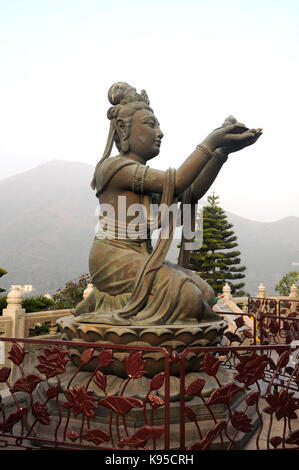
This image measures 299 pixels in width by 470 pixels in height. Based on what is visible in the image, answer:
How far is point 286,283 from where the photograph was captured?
1817 centimetres

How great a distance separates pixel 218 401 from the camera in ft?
7.18

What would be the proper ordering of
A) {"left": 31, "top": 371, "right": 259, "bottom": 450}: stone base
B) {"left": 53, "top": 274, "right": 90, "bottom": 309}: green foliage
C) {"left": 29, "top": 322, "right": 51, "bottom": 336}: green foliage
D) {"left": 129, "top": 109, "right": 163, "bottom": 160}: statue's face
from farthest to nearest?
{"left": 53, "top": 274, "right": 90, "bottom": 309}: green foliage
{"left": 29, "top": 322, "right": 51, "bottom": 336}: green foliage
{"left": 129, "top": 109, "right": 163, "bottom": 160}: statue's face
{"left": 31, "top": 371, "right": 259, "bottom": 450}: stone base

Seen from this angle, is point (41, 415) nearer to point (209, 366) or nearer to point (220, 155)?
point (209, 366)

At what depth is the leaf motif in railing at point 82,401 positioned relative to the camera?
2.29m

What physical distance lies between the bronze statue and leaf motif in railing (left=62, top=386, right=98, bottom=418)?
0.73m

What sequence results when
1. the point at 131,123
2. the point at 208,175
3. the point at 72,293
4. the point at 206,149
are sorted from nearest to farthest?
the point at 206,149 → the point at 208,175 → the point at 131,123 → the point at 72,293

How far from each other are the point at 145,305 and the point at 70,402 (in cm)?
104

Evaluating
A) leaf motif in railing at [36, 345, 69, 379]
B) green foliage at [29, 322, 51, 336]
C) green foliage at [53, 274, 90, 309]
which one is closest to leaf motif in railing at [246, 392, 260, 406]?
leaf motif in railing at [36, 345, 69, 379]

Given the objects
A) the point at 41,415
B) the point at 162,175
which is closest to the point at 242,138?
the point at 162,175

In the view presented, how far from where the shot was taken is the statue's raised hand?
3.16 m

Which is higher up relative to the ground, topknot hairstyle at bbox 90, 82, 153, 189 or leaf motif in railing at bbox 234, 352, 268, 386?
topknot hairstyle at bbox 90, 82, 153, 189

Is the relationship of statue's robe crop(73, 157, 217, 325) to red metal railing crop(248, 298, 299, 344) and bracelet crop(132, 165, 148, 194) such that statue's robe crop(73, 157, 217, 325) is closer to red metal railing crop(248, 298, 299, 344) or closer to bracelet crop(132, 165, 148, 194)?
bracelet crop(132, 165, 148, 194)

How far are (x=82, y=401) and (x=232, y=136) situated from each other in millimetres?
2327
